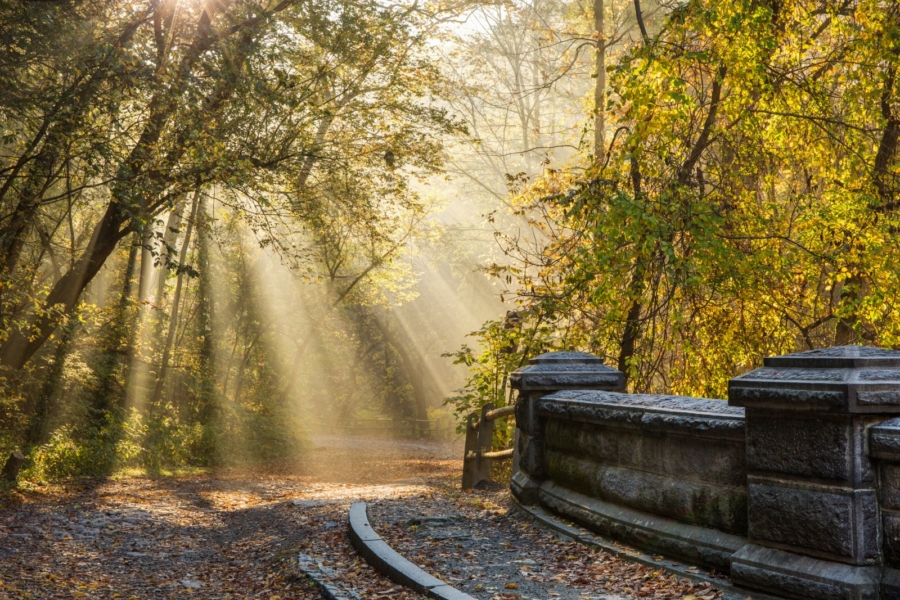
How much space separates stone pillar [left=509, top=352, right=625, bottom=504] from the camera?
7113mm

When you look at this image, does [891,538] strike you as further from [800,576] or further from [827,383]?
[827,383]

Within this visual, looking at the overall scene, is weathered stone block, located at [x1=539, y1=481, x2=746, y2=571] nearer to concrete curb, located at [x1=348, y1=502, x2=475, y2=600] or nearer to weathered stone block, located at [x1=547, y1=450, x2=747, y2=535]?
weathered stone block, located at [x1=547, y1=450, x2=747, y2=535]

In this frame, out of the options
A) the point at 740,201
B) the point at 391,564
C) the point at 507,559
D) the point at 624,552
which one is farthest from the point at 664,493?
the point at 740,201

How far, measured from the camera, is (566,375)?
7113 mm

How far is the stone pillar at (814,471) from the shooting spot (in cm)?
371

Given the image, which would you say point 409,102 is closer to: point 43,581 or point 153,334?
point 153,334

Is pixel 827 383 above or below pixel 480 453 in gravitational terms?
above

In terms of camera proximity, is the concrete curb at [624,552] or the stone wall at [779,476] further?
the concrete curb at [624,552]

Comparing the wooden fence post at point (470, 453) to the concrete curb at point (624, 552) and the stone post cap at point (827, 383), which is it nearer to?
the concrete curb at point (624, 552)

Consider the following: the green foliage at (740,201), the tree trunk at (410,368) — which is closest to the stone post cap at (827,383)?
the green foliage at (740,201)

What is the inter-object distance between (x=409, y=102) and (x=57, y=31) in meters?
8.23

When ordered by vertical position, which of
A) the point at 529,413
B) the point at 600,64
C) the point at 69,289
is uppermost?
the point at 600,64

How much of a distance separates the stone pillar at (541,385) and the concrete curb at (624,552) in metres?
0.30

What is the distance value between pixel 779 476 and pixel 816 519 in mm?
288
